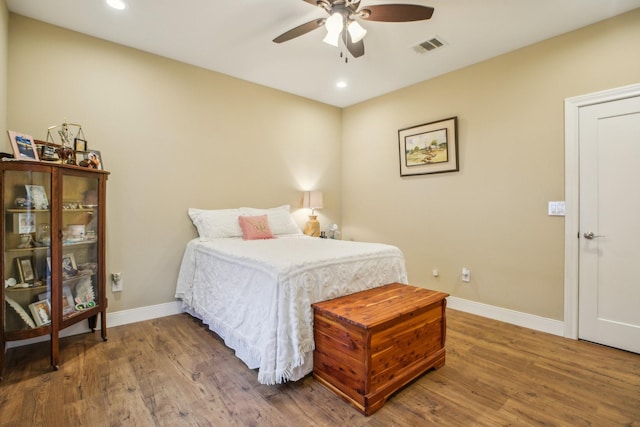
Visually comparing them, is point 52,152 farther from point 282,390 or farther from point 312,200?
point 312,200

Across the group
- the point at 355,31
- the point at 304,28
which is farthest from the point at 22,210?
the point at 355,31

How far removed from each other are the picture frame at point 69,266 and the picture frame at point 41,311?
221 mm

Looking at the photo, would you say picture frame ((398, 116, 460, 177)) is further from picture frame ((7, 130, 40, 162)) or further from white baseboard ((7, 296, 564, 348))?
picture frame ((7, 130, 40, 162))

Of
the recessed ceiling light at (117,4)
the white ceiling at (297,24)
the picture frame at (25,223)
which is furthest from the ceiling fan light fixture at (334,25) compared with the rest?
the picture frame at (25,223)

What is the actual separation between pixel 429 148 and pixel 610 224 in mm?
1832

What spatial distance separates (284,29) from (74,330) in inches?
129

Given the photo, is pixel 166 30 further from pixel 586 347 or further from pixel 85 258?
pixel 586 347

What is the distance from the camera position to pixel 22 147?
222cm

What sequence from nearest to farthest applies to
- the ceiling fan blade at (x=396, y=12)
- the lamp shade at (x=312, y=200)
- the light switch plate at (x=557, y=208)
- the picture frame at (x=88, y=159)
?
the ceiling fan blade at (x=396, y=12) → the picture frame at (x=88, y=159) → the light switch plate at (x=557, y=208) → the lamp shade at (x=312, y=200)

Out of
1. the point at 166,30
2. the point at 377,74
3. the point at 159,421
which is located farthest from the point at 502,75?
the point at 159,421

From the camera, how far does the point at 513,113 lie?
312 centimetres

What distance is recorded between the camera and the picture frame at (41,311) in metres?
2.25

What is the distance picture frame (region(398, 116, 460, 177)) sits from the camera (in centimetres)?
357

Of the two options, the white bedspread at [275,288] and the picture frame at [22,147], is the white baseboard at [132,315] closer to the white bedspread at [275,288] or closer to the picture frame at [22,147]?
the white bedspread at [275,288]
